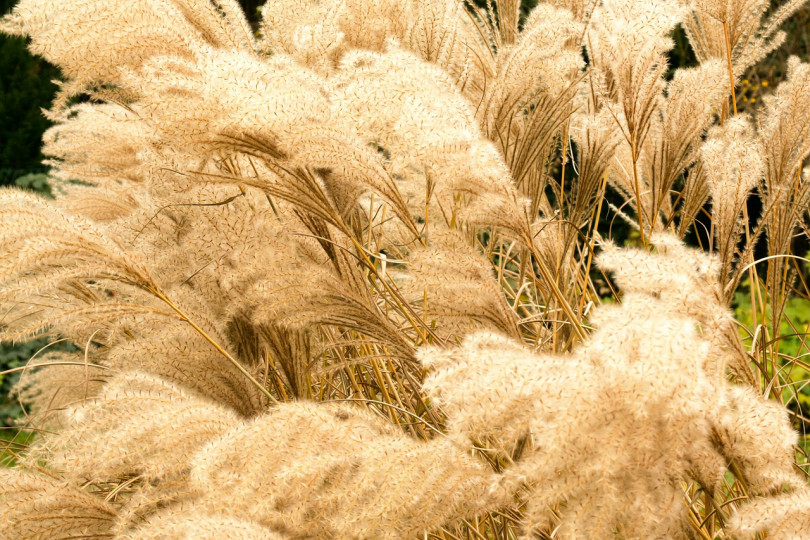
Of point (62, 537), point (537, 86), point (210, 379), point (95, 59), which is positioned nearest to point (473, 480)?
point (210, 379)

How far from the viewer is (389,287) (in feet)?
→ 5.44

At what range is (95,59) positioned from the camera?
5.23ft

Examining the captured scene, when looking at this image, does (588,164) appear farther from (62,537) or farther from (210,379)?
(62,537)

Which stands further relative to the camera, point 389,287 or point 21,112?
point 21,112

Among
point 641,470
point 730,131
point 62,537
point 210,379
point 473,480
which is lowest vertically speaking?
point 62,537

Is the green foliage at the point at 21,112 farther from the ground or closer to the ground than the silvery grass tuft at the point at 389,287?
closer to the ground

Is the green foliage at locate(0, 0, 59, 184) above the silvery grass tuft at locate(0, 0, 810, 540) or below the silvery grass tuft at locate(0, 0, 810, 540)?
below

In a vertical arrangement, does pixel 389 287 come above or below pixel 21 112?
above

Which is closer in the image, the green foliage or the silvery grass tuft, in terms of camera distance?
the silvery grass tuft

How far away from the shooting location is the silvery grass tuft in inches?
38.8

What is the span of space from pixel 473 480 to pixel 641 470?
0.29 meters

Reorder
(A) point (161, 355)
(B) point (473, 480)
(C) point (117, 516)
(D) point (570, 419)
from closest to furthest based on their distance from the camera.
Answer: (D) point (570, 419) < (B) point (473, 480) < (C) point (117, 516) < (A) point (161, 355)

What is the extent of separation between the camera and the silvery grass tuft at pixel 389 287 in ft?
3.23

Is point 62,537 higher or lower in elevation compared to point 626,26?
lower
